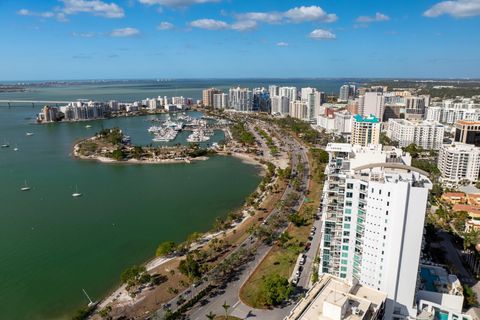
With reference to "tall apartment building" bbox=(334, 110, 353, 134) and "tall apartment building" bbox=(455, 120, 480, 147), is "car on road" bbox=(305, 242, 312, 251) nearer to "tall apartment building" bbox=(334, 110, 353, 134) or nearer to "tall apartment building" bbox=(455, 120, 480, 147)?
"tall apartment building" bbox=(455, 120, 480, 147)

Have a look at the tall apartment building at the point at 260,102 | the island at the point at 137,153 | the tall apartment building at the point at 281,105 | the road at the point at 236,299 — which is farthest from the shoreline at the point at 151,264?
the tall apartment building at the point at 260,102

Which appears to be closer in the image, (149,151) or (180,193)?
(180,193)

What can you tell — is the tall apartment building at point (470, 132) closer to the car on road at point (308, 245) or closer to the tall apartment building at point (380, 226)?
Result: the car on road at point (308, 245)

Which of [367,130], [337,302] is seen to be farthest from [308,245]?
[367,130]

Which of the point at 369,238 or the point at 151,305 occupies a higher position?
the point at 369,238

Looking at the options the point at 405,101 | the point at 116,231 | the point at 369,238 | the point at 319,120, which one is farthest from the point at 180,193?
the point at 405,101

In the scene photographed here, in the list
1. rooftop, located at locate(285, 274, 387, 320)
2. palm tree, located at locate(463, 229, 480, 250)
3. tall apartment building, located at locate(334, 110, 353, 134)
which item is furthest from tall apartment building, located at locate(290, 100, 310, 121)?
rooftop, located at locate(285, 274, 387, 320)

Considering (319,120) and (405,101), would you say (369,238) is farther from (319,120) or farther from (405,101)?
(405,101)
